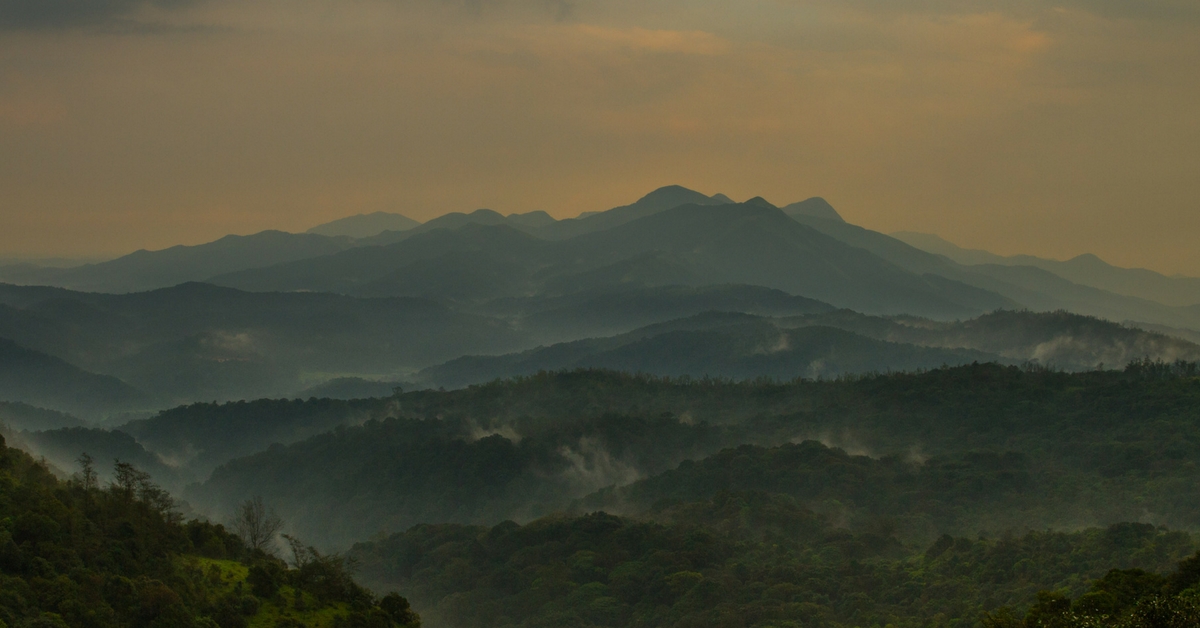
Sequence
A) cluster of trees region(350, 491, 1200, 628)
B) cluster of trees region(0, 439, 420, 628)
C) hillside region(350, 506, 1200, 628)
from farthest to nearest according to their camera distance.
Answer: cluster of trees region(350, 491, 1200, 628)
hillside region(350, 506, 1200, 628)
cluster of trees region(0, 439, 420, 628)

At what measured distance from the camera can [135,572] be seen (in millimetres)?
72875

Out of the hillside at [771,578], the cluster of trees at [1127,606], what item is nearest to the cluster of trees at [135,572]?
the cluster of trees at [1127,606]

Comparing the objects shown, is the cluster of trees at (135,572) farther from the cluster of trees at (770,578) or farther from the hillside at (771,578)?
the hillside at (771,578)

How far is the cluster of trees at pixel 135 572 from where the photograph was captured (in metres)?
63.4

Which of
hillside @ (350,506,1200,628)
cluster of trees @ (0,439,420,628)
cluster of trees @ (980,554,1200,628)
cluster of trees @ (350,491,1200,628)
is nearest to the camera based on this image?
cluster of trees @ (980,554,1200,628)

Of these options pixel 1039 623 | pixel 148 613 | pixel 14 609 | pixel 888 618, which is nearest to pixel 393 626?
pixel 148 613

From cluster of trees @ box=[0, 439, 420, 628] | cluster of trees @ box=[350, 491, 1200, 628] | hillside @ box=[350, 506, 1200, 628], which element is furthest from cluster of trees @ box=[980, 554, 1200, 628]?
cluster of trees @ box=[350, 491, 1200, 628]

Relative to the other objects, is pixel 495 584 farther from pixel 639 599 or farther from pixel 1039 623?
pixel 1039 623

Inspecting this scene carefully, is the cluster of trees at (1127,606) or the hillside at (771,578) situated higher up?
the cluster of trees at (1127,606)

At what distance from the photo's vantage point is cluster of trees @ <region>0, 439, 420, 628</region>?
2496 inches

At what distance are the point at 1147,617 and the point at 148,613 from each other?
2426 inches

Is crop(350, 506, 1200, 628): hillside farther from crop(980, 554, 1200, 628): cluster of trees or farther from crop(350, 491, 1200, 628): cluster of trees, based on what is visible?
crop(980, 554, 1200, 628): cluster of trees

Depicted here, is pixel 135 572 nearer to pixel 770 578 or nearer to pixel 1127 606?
pixel 1127 606

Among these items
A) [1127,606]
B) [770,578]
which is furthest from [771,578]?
[1127,606]
